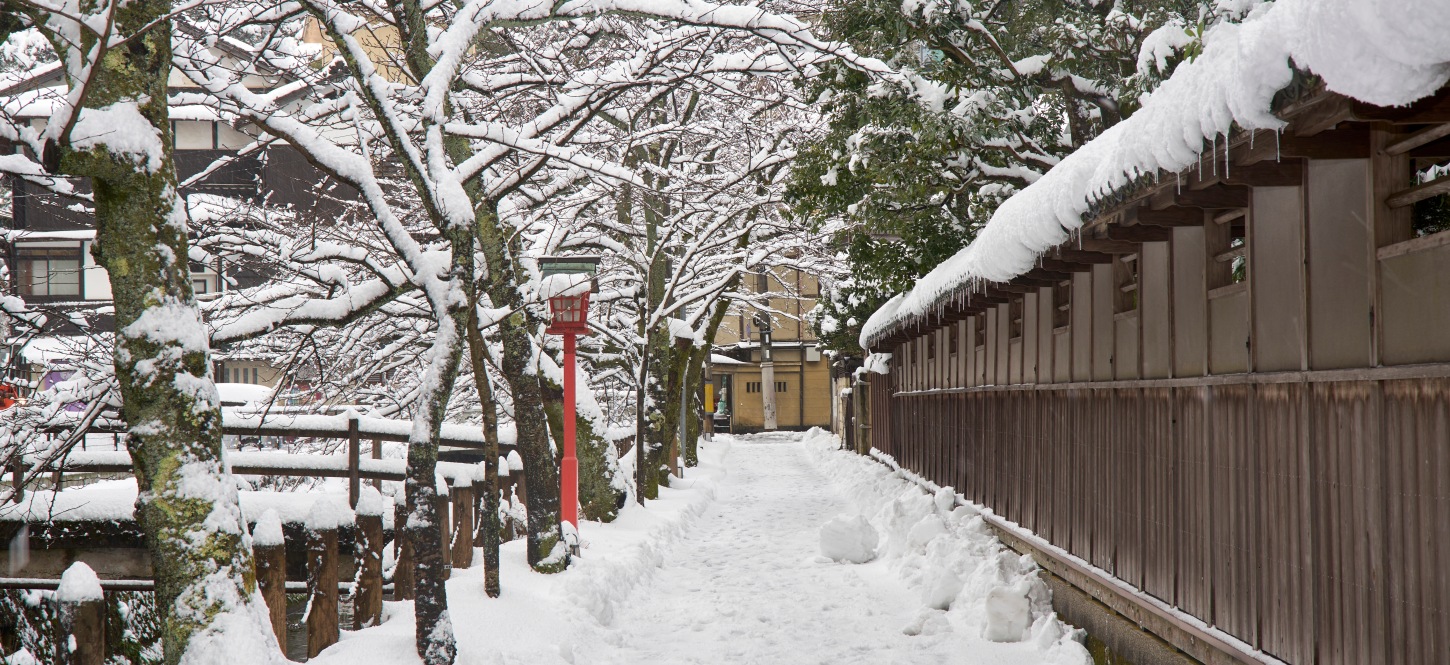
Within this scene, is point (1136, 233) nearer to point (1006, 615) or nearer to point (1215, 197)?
point (1215, 197)

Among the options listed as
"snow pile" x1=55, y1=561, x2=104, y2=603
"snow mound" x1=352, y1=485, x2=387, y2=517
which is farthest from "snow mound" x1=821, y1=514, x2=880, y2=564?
"snow pile" x1=55, y1=561, x2=104, y2=603

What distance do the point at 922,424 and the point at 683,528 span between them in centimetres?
541

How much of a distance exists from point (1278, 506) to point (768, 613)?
5382mm

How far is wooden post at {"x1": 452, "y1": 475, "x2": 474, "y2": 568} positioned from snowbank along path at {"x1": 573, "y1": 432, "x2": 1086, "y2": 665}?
1.45 metres

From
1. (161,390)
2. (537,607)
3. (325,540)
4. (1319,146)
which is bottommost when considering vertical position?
(537,607)

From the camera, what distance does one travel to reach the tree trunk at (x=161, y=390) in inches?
189

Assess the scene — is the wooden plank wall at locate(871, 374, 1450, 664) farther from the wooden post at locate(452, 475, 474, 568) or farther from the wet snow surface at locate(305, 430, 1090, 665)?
the wooden post at locate(452, 475, 474, 568)

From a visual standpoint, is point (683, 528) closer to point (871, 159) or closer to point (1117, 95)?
point (871, 159)

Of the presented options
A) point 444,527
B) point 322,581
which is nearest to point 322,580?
point 322,581

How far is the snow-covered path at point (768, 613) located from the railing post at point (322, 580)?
79.1 inches

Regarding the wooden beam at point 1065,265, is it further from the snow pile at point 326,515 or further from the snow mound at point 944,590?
the snow pile at point 326,515

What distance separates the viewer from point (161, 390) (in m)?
4.85

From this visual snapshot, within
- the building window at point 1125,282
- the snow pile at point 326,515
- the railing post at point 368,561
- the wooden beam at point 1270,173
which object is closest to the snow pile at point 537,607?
the railing post at point 368,561

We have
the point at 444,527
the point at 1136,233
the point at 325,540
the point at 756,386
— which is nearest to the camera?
the point at 325,540
